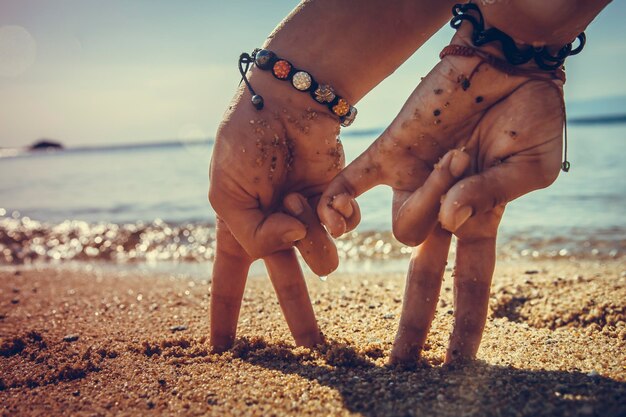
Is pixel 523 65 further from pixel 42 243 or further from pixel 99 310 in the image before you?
pixel 42 243

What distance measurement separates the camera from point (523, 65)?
89.0 inches

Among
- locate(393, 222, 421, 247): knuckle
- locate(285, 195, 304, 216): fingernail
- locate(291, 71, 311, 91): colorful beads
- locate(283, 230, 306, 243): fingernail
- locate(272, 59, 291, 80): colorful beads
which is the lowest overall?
locate(283, 230, 306, 243): fingernail

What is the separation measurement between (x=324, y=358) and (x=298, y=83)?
1.36 m

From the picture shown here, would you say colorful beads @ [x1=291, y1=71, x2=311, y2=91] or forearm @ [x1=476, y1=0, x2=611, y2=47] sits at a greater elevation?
forearm @ [x1=476, y1=0, x2=611, y2=47]

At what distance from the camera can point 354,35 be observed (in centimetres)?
263

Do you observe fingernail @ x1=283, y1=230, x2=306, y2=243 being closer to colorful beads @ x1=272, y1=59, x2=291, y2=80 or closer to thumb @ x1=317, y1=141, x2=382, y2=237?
thumb @ x1=317, y1=141, x2=382, y2=237

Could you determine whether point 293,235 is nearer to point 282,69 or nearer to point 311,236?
point 311,236

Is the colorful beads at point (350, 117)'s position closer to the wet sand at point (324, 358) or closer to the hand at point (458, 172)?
the hand at point (458, 172)

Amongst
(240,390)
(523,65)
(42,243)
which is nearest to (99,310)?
(240,390)

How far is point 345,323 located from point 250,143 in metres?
1.65

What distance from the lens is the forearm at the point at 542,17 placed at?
210cm

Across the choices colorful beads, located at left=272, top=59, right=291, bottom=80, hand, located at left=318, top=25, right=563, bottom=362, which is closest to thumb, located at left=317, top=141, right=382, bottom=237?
hand, located at left=318, top=25, right=563, bottom=362

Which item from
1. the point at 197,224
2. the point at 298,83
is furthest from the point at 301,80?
the point at 197,224

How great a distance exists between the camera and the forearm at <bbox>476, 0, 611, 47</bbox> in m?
2.10
